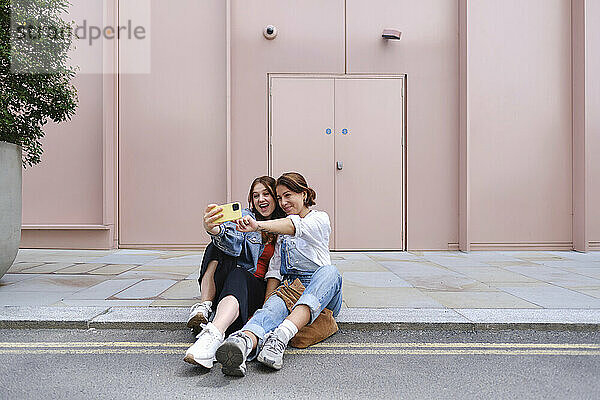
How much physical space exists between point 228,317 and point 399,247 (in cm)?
555

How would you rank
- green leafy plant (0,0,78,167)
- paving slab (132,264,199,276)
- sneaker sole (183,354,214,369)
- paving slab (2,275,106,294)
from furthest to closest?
1. paving slab (132,264,199,276)
2. paving slab (2,275,106,294)
3. green leafy plant (0,0,78,167)
4. sneaker sole (183,354,214,369)

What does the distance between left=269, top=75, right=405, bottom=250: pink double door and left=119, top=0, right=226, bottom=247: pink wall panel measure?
3.39ft

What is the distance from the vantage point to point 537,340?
3.21m

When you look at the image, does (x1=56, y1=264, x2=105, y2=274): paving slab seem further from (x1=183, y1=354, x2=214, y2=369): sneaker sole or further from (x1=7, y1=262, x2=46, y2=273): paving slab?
(x1=183, y1=354, x2=214, y2=369): sneaker sole

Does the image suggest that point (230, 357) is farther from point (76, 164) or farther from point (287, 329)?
point (76, 164)

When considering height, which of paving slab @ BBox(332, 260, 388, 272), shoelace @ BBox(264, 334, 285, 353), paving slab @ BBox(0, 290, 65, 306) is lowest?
paving slab @ BBox(332, 260, 388, 272)

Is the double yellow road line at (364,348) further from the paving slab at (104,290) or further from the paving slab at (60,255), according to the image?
the paving slab at (60,255)

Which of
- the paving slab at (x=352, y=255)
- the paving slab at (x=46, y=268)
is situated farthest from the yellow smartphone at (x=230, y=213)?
the paving slab at (x=352, y=255)

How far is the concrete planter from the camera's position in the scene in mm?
4414

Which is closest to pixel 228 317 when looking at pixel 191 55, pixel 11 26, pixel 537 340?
pixel 537 340

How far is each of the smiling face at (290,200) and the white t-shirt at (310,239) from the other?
0.10 m

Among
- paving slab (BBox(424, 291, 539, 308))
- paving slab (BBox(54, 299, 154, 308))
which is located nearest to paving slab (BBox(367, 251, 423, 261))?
paving slab (BBox(424, 291, 539, 308))

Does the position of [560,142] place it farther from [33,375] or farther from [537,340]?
[33,375]

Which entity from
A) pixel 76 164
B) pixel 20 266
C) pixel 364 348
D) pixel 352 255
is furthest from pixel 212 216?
pixel 76 164
